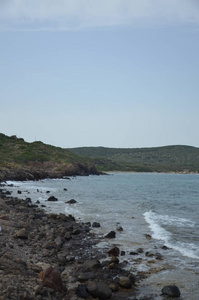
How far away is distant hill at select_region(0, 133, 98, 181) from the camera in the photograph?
276 ft

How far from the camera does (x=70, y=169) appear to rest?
11600 centimetres

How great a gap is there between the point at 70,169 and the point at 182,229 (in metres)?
96.2

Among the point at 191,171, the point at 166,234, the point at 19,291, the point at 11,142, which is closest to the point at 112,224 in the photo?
the point at 166,234

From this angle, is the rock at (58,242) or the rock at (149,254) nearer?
the rock at (149,254)

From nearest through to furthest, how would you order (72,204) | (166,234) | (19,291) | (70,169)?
(19,291), (166,234), (72,204), (70,169)

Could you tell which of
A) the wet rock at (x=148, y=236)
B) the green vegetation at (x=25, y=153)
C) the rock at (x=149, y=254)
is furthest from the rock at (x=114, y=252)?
the green vegetation at (x=25, y=153)

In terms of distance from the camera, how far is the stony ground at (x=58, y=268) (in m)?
9.20

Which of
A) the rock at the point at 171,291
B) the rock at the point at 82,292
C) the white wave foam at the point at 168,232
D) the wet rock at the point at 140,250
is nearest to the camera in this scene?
the rock at the point at 82,292

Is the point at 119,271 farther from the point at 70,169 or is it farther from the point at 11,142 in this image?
the point at 11,142

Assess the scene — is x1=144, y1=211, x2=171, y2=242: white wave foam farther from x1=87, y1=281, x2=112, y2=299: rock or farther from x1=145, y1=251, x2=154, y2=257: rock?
x1=87, y1=281, x2=112, y2=299: rock

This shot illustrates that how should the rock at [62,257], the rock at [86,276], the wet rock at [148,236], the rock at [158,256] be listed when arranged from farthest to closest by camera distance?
the wet rock at [148,236] → the rock at [158,256] → the rock at [62,257] → the rock at [86,276]

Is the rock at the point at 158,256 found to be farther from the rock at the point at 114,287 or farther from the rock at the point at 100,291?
the rock at the point at 100,291

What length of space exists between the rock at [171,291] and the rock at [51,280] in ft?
11.3

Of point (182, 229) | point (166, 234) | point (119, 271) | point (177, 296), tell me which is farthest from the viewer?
point (182, 229)
